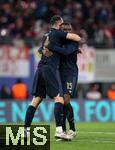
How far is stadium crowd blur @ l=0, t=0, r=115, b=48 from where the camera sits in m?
25.9

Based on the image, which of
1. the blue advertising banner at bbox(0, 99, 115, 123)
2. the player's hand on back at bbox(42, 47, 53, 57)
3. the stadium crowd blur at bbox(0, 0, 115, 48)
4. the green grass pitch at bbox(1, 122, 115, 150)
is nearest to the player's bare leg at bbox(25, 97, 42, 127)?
the green grass pitch at bbox(1, 122, 115, 150)

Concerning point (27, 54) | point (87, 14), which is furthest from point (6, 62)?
point (87, 14)

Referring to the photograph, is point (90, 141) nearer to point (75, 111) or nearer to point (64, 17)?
point (75, 111)

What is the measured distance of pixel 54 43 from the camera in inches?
567

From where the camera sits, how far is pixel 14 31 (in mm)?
25844

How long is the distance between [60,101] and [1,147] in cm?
200

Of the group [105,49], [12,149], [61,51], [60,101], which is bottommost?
[12,149]

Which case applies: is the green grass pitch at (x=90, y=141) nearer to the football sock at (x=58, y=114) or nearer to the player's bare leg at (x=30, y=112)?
the football sock at (x=58, y=114)

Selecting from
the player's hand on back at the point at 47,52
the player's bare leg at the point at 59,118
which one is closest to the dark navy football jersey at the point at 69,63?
the player's hand on back at the point at 47,52

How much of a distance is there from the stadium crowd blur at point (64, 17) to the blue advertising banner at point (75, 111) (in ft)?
3.59

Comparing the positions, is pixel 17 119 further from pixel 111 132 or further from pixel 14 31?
pixel 111 132

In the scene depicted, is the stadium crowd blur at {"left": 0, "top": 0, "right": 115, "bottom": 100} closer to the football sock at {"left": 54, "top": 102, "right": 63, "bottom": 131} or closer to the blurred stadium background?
the blurred stadium background

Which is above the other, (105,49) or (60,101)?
(105,49)

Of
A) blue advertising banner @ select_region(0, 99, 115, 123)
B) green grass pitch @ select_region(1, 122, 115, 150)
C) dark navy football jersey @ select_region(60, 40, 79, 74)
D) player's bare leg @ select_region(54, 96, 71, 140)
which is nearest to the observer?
green grass pitch @ select_region(1, 122, 115, 150)
